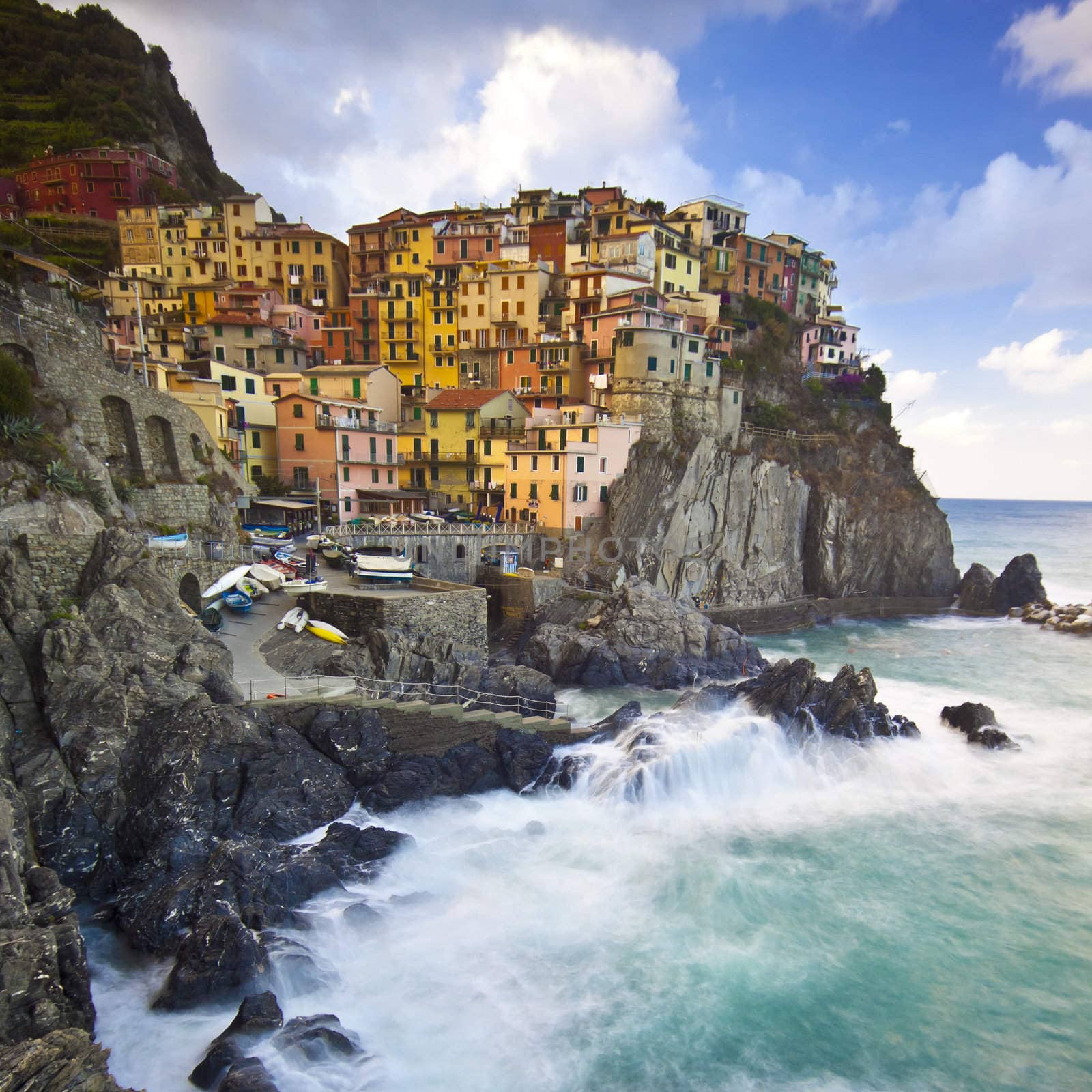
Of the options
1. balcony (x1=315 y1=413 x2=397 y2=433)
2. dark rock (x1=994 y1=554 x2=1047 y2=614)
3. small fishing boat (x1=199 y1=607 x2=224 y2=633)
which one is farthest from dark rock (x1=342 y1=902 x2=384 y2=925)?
dark rock (x1=994 y1=554 x2=1047 y2=614)

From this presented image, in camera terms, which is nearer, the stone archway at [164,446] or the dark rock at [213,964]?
the dark rock at [213,964]

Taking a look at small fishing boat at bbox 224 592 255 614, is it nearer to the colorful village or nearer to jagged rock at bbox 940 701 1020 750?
the colorful village

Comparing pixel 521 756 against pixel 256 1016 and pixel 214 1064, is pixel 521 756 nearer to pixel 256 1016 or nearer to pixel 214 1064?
pixel 256 1016

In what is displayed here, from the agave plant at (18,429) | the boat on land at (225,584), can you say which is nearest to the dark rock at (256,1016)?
the boat on land at (225,584)

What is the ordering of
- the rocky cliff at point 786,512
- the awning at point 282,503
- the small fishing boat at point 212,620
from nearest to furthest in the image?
the small fishing boat at point 212,620 → the awning at point 282,503 → the rocky cliff at point 786,512

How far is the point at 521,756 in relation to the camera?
19703mm

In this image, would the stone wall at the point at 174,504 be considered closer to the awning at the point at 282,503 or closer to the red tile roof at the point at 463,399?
the awning at the point at 282,503

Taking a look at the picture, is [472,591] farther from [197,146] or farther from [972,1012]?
[197,146]

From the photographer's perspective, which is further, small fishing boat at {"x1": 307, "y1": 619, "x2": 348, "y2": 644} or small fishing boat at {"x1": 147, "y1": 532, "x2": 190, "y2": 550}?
small fishing boat at {"x1": 147, "y1": 532, "x2": 190, "y2": 550}

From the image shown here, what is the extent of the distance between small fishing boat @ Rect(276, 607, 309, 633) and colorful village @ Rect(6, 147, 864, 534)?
14.3m

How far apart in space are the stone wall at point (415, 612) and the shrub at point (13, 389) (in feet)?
34.8

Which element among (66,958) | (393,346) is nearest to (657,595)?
(66,958)

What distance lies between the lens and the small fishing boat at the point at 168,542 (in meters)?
23.9

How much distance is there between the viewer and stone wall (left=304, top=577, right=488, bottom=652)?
25.0m
